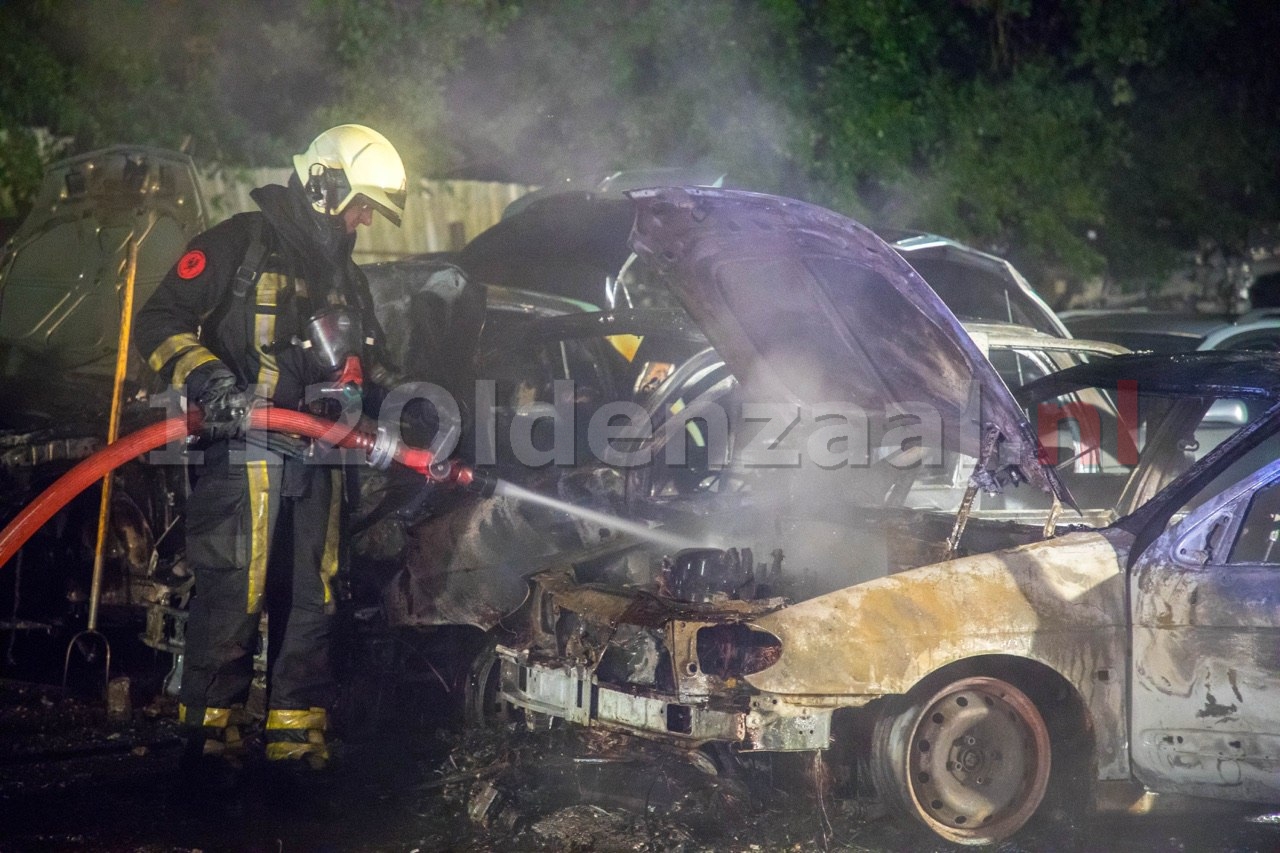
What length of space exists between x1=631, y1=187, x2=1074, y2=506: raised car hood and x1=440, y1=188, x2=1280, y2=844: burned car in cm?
1

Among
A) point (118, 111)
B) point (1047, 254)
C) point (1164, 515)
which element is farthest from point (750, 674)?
point (1047, 254)

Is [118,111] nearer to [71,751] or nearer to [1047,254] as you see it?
[71,751]

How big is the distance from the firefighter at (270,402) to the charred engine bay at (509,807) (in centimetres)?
29

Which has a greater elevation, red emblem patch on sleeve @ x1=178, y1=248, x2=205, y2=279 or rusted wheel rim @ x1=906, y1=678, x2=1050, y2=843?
red emblem patch on sleeve @ x1=178, y1=248, x2=205, y2=279

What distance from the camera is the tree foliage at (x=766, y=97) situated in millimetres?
11156

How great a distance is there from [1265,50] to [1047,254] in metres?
3.43

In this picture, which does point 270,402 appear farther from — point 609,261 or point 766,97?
point 766,97

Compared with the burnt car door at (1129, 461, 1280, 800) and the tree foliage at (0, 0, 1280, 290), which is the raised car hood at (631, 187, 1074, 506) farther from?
the tree foliage at (0, 0, 1280, 290)

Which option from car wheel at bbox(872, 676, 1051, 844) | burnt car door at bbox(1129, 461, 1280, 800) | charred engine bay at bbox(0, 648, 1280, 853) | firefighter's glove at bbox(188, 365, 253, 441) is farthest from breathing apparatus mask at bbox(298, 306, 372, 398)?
burnt car door at bbox(1129, 461, 1280, 800)

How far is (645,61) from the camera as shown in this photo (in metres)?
13.1

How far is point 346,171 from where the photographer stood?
16.8ft

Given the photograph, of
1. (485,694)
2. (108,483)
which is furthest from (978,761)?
(108,483)

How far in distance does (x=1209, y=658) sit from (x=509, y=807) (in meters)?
2.39

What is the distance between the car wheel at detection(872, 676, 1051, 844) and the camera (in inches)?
173
